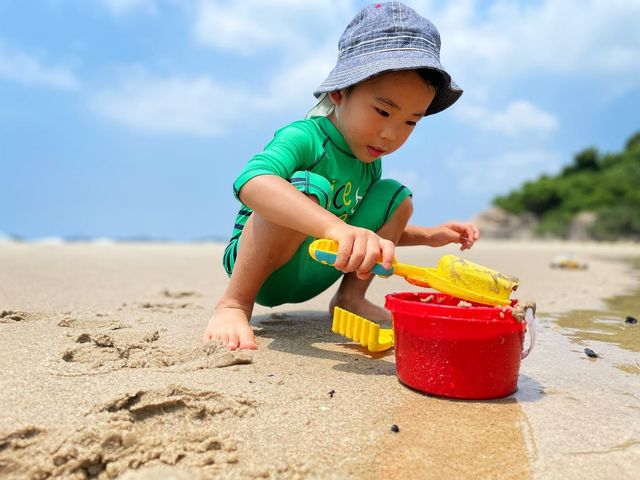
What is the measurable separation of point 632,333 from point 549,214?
3582cm

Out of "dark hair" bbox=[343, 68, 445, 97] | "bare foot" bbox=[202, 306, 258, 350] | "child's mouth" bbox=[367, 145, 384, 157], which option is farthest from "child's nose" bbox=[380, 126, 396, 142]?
"bare foot" bbox=[202, 306, 258, 350]

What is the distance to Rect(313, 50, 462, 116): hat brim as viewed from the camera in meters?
2.17

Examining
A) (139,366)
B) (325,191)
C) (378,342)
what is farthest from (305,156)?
(139,366)

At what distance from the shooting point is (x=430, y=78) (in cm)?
236

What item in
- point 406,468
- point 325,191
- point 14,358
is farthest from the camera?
point 325,191

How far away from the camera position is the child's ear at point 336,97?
8.07 feet

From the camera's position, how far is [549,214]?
35.7 meters

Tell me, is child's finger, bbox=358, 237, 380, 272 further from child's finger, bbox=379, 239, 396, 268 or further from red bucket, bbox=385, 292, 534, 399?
red bucket, bbox=385, 292, 534, 399

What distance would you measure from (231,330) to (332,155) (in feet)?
2.93

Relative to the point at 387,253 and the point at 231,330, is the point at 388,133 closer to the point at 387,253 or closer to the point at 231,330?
the point at 387,253

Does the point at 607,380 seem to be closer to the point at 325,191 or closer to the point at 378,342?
the point at 378,342

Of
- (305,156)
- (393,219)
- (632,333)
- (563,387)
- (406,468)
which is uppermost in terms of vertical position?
(305,156)

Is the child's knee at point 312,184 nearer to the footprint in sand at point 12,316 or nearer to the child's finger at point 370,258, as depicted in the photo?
the child's finger at point 370,258

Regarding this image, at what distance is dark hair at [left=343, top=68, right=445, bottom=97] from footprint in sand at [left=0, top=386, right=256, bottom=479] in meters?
1.49
